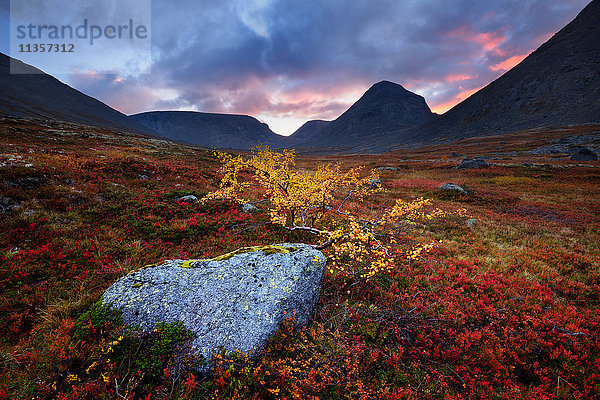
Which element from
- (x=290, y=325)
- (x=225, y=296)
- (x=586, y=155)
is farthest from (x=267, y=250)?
(x=586, y=155)

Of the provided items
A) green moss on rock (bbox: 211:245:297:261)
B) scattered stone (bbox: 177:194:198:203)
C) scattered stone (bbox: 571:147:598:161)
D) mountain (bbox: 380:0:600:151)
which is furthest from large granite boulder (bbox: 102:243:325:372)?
mountain (bbox: 380:0:600:151)

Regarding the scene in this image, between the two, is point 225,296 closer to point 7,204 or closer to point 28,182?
point 7,204

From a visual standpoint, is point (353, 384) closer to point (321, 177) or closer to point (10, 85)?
point (321, 177)

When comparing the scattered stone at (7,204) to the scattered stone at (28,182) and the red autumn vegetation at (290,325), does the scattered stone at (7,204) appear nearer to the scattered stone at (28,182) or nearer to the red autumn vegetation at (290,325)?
the red autumn vegetation at (290,325)

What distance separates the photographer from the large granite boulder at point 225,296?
4.76m

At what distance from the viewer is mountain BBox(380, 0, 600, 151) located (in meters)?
113

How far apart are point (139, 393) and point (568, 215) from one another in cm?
2721

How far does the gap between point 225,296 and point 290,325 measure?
1826 mm

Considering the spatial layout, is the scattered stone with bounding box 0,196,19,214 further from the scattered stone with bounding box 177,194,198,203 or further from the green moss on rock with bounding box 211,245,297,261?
the green moss on rock with bounding box 211,245,297,261

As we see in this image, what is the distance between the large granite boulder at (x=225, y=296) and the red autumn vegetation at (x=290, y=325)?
31 centimetres

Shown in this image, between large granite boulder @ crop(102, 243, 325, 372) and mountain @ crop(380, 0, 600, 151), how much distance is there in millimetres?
163639

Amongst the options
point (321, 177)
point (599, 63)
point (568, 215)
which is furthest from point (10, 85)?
point (599, 63)

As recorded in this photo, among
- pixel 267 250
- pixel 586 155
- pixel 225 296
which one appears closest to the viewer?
pixel 225 296

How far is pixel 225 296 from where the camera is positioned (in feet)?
17.8
